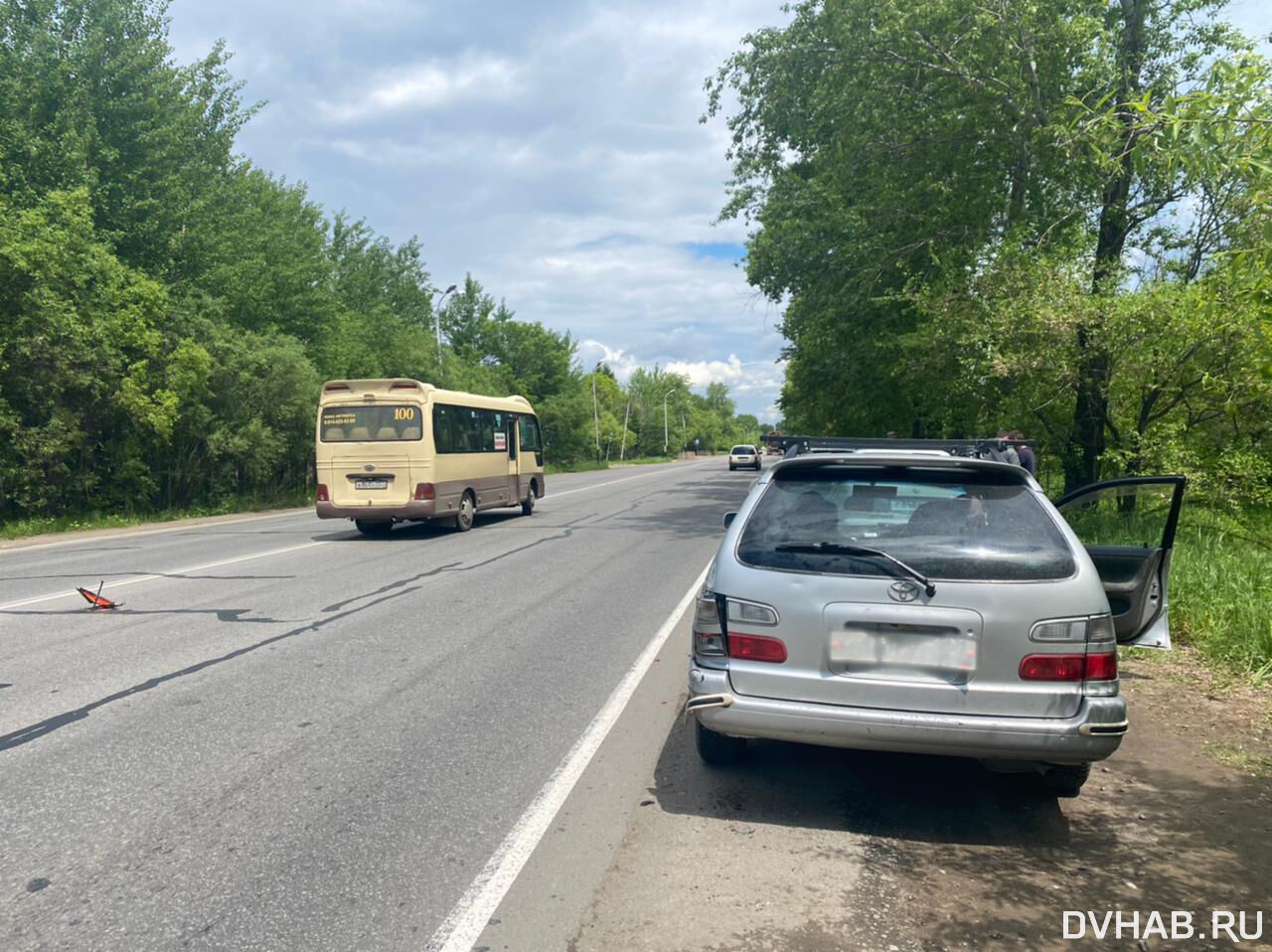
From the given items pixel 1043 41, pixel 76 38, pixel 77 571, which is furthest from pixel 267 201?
pixel 1043 41

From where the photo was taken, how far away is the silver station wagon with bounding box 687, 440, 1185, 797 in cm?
354

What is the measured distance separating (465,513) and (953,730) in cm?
1410

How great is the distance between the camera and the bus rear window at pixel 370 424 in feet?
49.8

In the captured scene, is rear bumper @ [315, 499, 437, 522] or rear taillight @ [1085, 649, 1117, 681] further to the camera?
rear bumper @ [315, 499, 437, 522]

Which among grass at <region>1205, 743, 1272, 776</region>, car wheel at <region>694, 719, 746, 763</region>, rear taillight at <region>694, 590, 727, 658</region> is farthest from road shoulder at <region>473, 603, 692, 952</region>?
grass at <region>1205, 743, 1272, 776</region>

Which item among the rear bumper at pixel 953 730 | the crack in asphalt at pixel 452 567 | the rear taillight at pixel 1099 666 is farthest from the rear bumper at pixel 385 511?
the rear taillight at pixel 1099 666

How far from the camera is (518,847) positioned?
3.53 metres

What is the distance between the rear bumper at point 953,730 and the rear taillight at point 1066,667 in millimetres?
114

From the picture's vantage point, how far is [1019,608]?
3.55 meters

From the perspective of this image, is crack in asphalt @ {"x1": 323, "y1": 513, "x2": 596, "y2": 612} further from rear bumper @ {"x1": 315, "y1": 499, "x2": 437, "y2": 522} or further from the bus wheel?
rear bumper @ {"x1": 315, "y1": 499, "x2": 437, "y2": 522}

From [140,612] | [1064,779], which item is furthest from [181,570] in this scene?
[1064,779]

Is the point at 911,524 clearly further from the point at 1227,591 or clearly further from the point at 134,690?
the point at 134,690

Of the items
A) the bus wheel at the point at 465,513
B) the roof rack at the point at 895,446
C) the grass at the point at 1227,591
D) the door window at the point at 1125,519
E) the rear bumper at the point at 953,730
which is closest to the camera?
the rear bumper at the point at 953,730

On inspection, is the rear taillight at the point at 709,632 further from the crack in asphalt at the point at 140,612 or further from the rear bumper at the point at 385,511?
the rear bumper at the point at 385,511
